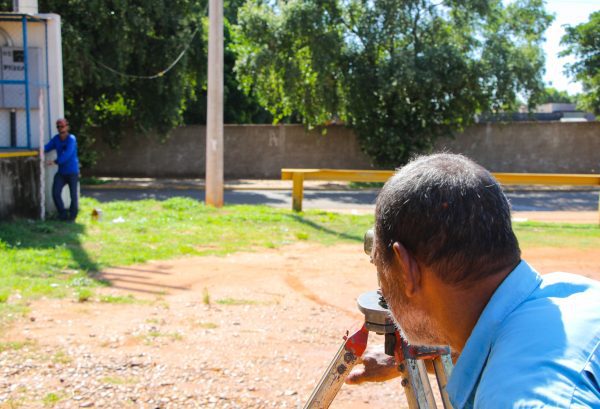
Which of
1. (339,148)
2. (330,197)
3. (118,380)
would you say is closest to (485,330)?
(118,380)

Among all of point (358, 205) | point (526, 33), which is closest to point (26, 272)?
point (358, 205)

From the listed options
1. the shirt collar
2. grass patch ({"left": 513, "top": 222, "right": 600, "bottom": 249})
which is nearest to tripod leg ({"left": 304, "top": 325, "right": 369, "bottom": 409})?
the shirt collar

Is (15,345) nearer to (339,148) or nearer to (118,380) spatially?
(118,380)

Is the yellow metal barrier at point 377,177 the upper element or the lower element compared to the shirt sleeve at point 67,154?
lower

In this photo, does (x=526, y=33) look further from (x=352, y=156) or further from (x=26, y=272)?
(x=26, y=272)

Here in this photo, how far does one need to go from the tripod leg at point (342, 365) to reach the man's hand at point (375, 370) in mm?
188

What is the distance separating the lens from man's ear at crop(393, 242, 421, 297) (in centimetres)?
137

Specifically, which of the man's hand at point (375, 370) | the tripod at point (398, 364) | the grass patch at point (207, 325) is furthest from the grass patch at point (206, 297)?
the tripod at point (398, 364)

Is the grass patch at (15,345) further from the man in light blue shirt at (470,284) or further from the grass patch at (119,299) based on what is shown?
the man in light blue shirt at (470,284)

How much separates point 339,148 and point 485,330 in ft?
76.0

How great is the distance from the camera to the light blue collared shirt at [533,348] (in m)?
1.10

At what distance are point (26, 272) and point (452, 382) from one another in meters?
6.58

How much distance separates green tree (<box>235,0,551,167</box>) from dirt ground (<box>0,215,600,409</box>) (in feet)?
42.4

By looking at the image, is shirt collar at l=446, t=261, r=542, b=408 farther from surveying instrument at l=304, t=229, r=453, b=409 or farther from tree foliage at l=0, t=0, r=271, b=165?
tree foliage at l=0, t=0, r=271, b=165
